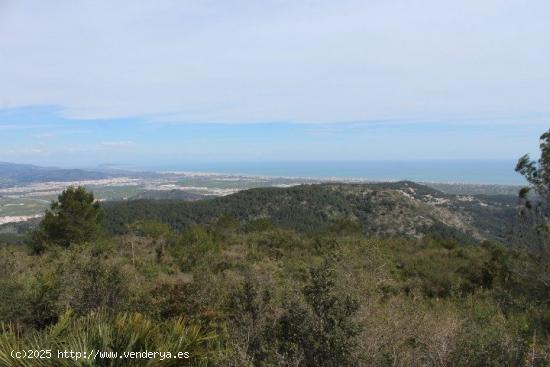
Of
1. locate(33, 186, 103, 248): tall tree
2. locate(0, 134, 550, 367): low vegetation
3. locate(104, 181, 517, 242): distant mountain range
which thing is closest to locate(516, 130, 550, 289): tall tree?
locate(0, 134, 550, 367): low vegetation

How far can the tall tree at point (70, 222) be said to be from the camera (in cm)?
2769

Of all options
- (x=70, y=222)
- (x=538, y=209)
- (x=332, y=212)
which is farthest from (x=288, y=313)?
(x=332, y=212)

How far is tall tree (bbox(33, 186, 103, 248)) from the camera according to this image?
1090 inches

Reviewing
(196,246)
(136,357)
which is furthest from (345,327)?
(196,246)

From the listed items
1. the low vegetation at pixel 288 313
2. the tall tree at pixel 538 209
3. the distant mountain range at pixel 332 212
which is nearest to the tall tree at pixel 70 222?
the low vegetation at pixel 288 313

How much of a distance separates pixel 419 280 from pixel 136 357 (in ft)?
47.4

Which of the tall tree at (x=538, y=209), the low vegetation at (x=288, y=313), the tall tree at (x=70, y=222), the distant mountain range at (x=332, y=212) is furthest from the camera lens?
the distant mountain range at (x=332, y=212)

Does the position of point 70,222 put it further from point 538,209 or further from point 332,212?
point 332,212

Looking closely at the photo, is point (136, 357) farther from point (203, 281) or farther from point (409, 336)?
point (203, 281)

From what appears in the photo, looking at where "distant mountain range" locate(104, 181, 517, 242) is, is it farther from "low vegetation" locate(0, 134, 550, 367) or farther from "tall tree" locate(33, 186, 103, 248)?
"low vegetation" locate(0, 134, 550, 367)

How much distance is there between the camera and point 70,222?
28078 mm

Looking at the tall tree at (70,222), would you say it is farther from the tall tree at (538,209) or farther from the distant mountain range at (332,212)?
the tall tree at (538,209)

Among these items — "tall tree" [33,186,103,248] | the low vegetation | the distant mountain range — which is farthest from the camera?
the distant mountain range

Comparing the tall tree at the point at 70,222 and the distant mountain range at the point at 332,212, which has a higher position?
the tall tree at the point at 70,222
